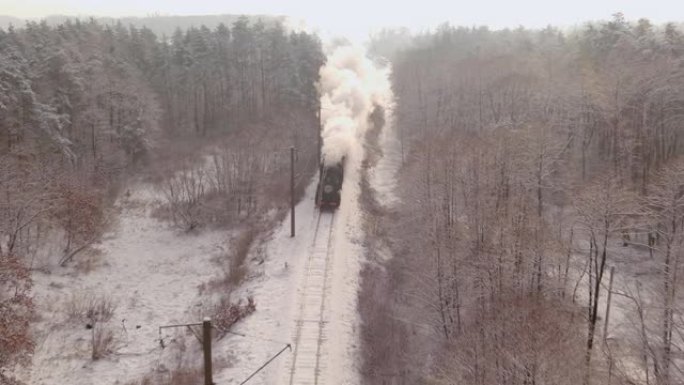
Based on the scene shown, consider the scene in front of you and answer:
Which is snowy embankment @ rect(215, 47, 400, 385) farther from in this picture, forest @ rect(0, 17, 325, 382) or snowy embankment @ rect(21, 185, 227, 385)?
forest @ rect(0, 17, 325, 382)

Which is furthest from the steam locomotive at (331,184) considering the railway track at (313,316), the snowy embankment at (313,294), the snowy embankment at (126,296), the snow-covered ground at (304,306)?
the snowy embankment at (126,296)

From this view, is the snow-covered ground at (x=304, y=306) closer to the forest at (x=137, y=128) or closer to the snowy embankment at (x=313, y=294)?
the snowy embankment at (x=313, y=294)

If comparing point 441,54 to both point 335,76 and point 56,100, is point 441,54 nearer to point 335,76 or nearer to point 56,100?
point 335,76

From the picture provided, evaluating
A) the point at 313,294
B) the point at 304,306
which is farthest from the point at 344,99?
the point at 304,306

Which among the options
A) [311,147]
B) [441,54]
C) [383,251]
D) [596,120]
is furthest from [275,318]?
[441,54]

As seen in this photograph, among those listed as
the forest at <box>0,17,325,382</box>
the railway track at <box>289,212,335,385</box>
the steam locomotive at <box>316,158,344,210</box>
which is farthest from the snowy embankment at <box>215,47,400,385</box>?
the forest at <box>0,17,325,382</box>

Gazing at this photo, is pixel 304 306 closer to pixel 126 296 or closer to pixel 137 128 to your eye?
pixel 126 296
